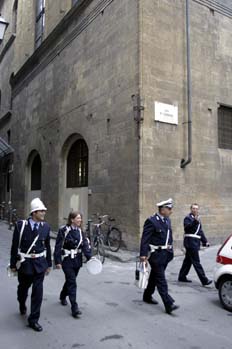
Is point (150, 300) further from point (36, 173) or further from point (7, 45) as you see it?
point (7, 45)

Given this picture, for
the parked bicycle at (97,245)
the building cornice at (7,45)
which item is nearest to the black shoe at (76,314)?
the parked bicycle at (97,245)

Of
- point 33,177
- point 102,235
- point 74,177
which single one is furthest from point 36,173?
point 102,235

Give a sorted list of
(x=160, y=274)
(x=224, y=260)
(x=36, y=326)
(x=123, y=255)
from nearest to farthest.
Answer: (x=36, y=326), (x=160, y=274), (x=224, y=260), (x=123, y=255)

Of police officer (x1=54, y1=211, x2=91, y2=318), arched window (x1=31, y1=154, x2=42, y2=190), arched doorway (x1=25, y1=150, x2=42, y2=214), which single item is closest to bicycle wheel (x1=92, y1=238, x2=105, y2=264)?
police officer (x1=54, y1=211, x2=91, y2=318)

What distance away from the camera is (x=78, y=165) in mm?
16047

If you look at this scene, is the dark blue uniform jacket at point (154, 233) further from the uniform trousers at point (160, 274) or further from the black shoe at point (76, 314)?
the black shoe at point (76, 314)

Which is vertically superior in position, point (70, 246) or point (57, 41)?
point (57, 41)

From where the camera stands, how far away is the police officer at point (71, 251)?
18.4ft

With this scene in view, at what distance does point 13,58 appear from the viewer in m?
26.5

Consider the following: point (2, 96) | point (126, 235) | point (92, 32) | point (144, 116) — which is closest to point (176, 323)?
point (126, 235)

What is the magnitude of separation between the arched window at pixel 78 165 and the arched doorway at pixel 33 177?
13.6 ft

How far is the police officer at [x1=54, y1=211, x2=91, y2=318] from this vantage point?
5613 millimetres

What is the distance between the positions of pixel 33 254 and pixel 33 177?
1675 centimetres

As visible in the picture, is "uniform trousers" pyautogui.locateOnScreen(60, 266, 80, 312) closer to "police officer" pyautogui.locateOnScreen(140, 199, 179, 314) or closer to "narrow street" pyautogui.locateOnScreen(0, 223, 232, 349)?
"narrow street" pyautogui.locateOnScreen(0, 223, 232, 349)
